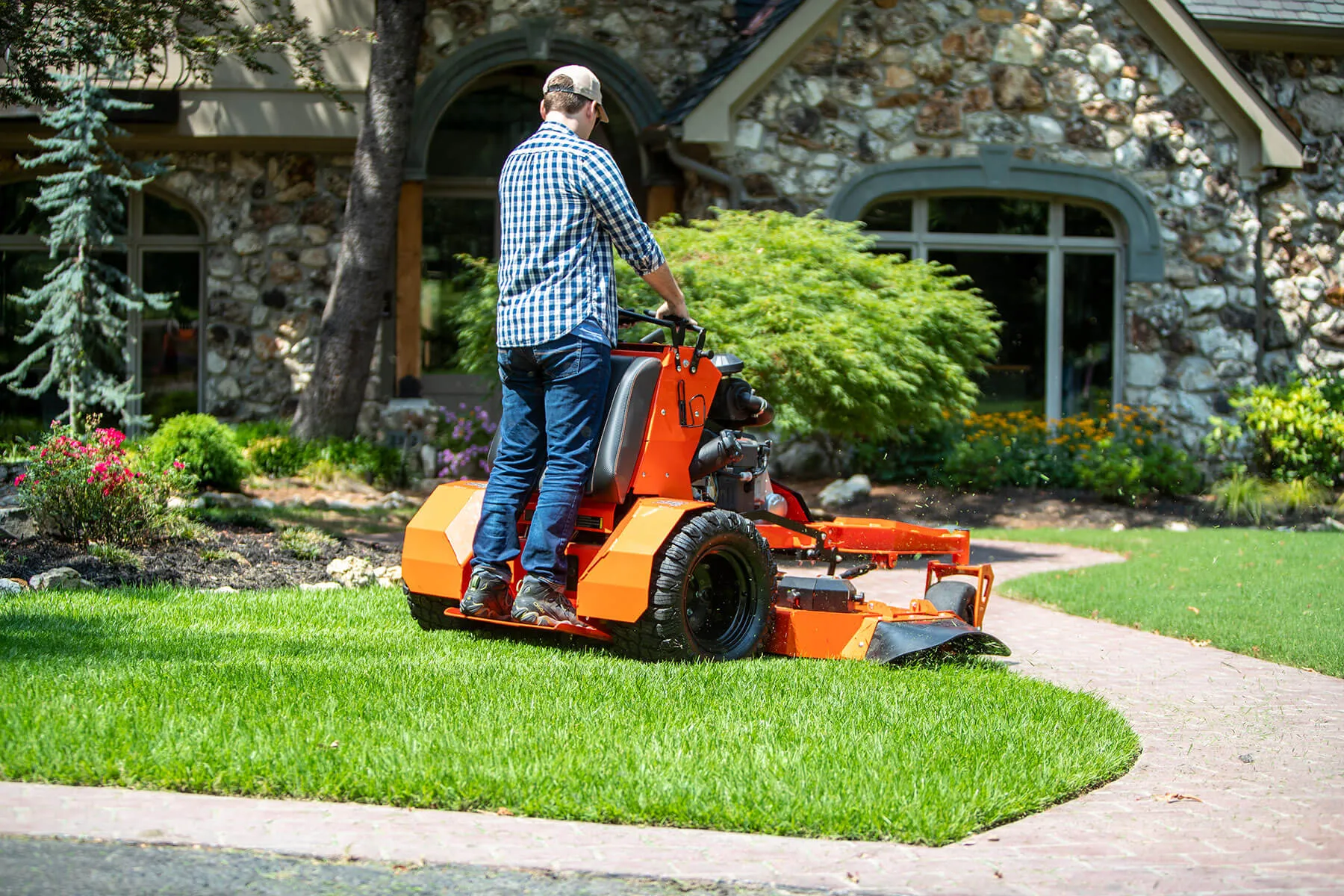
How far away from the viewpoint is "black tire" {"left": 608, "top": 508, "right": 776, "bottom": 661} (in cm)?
552

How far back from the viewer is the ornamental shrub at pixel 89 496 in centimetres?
791

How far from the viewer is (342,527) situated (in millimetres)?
10531

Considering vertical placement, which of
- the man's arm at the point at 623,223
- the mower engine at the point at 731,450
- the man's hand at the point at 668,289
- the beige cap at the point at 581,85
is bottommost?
the mower engine at the point at 731,450

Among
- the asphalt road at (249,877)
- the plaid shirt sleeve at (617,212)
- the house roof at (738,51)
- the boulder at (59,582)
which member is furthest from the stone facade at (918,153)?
the asphalt road at (249,877)

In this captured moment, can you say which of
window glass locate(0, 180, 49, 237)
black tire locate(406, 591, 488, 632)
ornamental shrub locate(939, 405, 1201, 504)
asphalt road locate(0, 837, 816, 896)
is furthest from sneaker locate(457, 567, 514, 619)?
window glass locate(0, 180, 49, 237)

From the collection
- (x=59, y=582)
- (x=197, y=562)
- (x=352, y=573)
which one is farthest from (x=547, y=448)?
(x=197, y=562)

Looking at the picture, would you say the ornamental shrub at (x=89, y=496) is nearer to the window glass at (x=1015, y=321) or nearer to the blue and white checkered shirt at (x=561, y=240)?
the blue and white checkered shirt at (x=561, y=240)

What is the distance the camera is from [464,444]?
46.5 ft

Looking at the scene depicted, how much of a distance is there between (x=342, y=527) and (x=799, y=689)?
19.7ft

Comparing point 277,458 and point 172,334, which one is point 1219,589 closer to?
point 277,458

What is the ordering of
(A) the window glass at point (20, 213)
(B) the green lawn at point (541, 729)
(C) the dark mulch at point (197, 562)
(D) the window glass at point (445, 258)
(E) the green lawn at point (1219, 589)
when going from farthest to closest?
1. (D) the window glass at point (445, 258)
2. (A) the window glass at point (20, 213)
3. (C) the dark mulch at point (197, 562)
4. (E) the green lawn at point (1219, 589)
5. (B) the green lawn at point (541, 729)

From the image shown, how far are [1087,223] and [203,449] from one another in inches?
364

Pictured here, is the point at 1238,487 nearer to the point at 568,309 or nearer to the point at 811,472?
the point at 811,472

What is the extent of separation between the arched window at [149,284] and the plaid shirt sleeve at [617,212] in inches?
426
